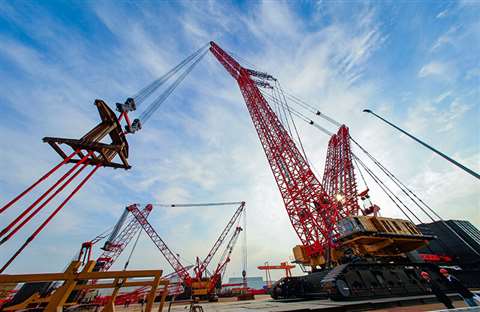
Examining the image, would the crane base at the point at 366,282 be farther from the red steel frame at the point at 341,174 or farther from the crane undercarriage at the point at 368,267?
the red steel frame at the point at 341,174

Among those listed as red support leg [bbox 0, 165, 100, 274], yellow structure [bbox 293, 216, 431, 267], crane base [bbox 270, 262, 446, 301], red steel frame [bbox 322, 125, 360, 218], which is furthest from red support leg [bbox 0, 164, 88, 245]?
red steel frame [bbox 322, 125, 360, 218]

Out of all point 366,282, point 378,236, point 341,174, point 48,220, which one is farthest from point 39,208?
point 341,174

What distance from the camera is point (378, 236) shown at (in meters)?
12.0

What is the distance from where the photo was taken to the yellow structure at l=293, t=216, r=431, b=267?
1208 centimetres

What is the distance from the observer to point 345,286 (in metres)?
9.23

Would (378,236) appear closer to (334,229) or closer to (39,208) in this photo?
(334,229)

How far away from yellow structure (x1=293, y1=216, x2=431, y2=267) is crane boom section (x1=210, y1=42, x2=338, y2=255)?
349cm

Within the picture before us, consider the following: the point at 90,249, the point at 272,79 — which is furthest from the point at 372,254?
the point at 90,249

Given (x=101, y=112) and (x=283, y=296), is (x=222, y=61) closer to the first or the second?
(x=101, y=112)

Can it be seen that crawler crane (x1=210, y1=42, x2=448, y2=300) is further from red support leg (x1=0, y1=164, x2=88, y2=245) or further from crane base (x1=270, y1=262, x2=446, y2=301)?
red support leg (x1=0, y1=164, x2=88, y2=245)

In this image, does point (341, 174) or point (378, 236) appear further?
point (341, 174)

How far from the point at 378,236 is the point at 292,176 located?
10.4 meters

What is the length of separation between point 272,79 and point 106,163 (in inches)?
1031

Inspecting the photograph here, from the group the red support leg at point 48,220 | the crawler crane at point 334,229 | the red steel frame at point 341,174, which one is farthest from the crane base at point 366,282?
the red support leg at point 48,220
